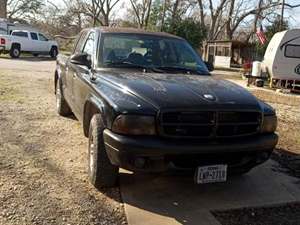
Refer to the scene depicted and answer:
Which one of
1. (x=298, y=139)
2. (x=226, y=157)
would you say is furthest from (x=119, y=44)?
(x=298, y=139)

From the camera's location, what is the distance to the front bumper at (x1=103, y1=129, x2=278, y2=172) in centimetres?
398

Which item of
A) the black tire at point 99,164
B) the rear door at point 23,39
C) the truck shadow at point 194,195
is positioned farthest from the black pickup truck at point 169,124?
the rear door at point 23,39

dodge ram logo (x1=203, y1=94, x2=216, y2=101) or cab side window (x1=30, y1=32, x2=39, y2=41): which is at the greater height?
cab side window (x1=30, y1=32, x2=39, y2=41)

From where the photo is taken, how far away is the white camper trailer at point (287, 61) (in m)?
19.1

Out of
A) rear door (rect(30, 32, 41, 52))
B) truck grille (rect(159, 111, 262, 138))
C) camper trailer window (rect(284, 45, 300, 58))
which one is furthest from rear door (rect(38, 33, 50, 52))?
truck grille (rect(159, 111, 262, 138))

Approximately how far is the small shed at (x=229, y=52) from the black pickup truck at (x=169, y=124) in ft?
99.8

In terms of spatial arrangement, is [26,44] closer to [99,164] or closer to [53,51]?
[53,51]

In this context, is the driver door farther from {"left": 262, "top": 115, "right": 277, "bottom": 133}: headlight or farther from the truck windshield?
{"left": 262, "top": 115, "right": 277, "bottom": 133}: headlight

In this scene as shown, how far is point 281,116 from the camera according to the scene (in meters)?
10.4

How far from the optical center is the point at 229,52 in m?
36.1

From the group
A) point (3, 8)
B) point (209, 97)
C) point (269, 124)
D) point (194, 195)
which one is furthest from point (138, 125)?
point (3, 8)

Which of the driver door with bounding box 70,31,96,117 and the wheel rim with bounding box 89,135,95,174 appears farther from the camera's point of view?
the driver door with bounding box 70,31,96,117

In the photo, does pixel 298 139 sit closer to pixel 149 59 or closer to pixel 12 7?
pixel 149 59

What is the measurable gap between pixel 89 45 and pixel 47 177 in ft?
→ 6.72
